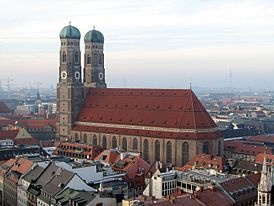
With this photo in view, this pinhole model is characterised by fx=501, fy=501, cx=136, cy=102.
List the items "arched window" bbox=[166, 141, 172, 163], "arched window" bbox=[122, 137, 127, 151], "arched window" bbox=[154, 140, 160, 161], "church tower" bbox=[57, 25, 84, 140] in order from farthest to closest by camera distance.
Result: "church tower" bbox=[57, 25, 84, 140] → "arched window" bbox=[122, 137, 127, 151] → "arched window" bbox=[154, 140, 160, 161] → "arched window" bbox=[166, 141, 172, 163]

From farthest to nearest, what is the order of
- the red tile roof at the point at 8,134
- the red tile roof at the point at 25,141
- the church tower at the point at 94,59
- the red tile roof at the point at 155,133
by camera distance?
the church tower at the point at 94,59 < the red tile roof at the point at 8,134 < the red tile roof at the point at 25,141 < the red tile roof at the point at 155,133

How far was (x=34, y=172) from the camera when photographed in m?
97.4

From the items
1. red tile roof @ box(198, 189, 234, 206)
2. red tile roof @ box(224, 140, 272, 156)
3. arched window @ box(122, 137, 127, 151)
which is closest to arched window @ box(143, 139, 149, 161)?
arched window @ box(122, 137, 127, 151)

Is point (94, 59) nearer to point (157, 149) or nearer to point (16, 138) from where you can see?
point (16, 138)

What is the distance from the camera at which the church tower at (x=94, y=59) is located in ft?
545

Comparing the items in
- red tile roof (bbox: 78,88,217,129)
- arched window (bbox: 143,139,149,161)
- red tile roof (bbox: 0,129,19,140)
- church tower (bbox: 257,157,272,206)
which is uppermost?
red tile roof (bbox: 78,88,217,129)

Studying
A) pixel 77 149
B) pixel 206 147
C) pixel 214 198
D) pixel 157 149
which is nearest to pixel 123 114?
pixel 157 149

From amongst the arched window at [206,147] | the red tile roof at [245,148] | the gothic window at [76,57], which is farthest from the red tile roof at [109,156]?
the gothic window at [76,57]

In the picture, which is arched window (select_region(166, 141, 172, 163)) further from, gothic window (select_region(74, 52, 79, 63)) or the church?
gothic window (select_region(74, 52, 79, 63))

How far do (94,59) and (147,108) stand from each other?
3413 centimetres

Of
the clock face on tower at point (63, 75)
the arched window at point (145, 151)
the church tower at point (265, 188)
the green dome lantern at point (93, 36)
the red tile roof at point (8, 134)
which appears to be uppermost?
the green dome lantern at point (93, 36)

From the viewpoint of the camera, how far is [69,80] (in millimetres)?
156750

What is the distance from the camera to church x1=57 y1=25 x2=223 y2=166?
130750mm

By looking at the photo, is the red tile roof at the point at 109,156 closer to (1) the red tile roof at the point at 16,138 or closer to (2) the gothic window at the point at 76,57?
(1) the red tile roof at the point at 16,138
